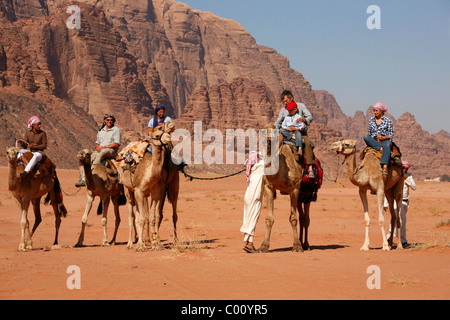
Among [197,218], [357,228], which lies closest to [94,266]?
[357,228]

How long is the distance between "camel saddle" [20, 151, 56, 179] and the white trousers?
512 cm

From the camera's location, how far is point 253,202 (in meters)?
13.4

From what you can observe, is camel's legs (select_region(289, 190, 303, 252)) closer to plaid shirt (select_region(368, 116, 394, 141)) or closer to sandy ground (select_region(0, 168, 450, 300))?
sandy ground (select_region(0, 168, 450, 300))

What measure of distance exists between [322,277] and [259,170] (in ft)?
14.5

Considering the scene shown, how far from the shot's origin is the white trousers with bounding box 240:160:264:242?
13148 mm

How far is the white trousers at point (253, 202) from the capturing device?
13.1 meters

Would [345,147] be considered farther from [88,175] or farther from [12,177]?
[12,177]

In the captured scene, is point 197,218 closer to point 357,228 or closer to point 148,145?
point 357,228

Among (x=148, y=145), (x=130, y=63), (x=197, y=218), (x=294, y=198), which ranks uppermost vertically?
(x=130, y=63)

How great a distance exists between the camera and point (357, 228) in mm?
22234

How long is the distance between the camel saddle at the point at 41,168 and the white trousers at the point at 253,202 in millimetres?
5121

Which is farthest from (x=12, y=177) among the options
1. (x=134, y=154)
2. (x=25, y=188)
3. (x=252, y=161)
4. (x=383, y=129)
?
(x=383, y=129)

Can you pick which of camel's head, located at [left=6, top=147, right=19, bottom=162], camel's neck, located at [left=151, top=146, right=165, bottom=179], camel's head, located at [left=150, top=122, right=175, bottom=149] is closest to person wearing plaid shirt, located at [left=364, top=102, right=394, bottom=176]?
camel's head, located at [left=150, top=122, right=175, bottom=149]
